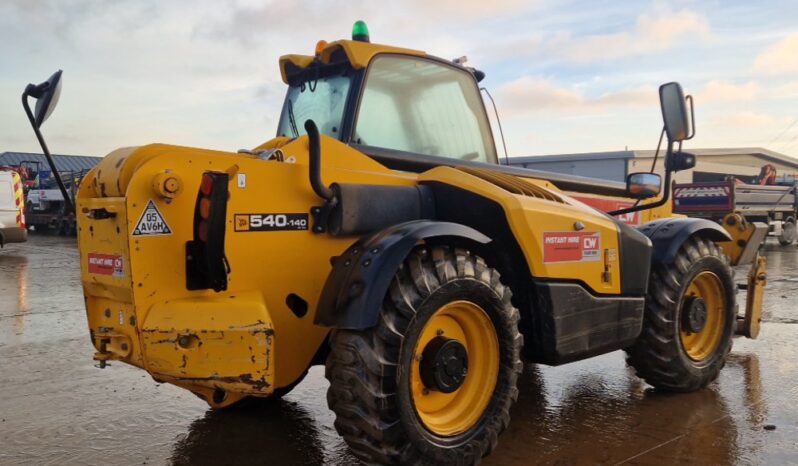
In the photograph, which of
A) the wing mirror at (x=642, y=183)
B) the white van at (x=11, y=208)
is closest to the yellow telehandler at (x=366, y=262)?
the wing mirror at (x=642, y=183)

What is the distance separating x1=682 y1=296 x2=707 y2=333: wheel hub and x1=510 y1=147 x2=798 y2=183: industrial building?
19.3 m

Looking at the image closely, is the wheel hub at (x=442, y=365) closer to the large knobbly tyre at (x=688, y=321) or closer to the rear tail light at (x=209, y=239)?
the rear tail light at (x=209, y=239)

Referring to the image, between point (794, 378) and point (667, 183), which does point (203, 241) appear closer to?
point (667, 183)

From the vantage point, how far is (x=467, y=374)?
11.3 feet

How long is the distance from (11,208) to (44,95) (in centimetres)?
1469

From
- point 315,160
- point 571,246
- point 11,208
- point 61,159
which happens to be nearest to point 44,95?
point 315,160

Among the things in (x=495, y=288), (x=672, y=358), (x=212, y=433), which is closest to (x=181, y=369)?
(x=212, y=433)

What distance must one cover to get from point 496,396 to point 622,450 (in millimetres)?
837

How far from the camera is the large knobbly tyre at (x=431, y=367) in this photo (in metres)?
2.94

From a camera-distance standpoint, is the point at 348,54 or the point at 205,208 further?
the point at 348,54

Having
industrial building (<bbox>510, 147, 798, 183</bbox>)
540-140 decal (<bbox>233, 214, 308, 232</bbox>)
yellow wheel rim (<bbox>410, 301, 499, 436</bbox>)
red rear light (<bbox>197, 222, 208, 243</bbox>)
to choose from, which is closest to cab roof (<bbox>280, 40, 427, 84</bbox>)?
540-140 decal (<bbox>233, 214, 308, 232</bbox>)

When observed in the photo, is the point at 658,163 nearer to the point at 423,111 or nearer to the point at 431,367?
the point at 423,111

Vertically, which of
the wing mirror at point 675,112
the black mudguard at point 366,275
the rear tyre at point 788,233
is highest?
the wing mirror at point 675,112

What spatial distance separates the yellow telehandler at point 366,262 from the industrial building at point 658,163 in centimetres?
2046
